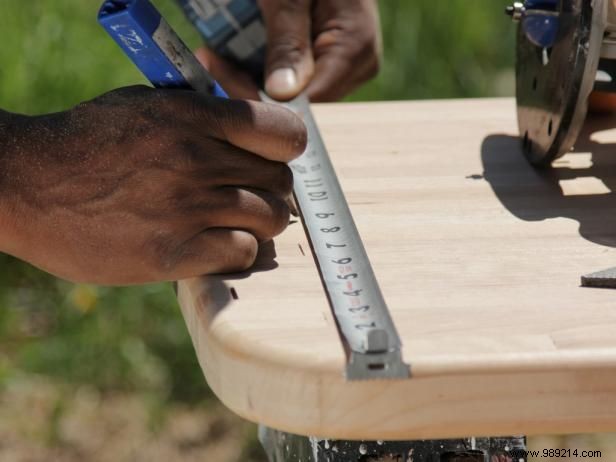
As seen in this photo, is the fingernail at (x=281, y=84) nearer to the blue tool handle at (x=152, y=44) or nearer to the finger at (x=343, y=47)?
the finger at (x=343, y=47)

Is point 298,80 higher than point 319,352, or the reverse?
point 319,352

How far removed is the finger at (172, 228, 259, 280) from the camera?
1.07 metres

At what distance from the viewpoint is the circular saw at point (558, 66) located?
116cm

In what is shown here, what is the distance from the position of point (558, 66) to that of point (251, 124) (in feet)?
1.22

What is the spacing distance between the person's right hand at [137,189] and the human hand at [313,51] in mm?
582

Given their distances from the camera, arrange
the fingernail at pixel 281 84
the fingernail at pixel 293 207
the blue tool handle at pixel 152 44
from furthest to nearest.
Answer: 1. the fingernail at pixel 281 84
2. the fingernail at pixel 293 207
3. the blue tool handle at pixel 152 44

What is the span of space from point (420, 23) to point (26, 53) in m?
1.21

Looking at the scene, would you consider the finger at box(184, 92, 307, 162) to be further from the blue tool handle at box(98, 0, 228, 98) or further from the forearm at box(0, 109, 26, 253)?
the forearm at box(0, 109, 26, 253)

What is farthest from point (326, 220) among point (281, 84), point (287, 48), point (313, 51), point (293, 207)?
point (313, 51)

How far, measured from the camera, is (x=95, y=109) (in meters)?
1.12

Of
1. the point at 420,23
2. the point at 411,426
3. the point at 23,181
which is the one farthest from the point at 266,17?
the point at 420,23

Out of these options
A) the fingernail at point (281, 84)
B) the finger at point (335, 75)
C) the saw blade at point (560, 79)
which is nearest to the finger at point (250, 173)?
the saw blade at point (560, 79)

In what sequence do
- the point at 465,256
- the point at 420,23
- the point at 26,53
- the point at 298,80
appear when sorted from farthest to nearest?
the point at 420,23 → the point at 26,53 → the point at 298,80 → the point at 465,256

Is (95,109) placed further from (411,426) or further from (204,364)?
(411,426)
